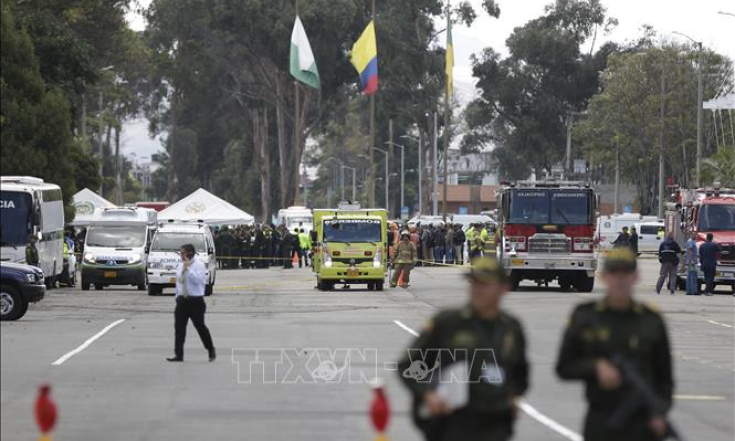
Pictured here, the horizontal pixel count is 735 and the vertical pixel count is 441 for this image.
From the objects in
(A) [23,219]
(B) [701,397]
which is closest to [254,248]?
(A) [23,219]

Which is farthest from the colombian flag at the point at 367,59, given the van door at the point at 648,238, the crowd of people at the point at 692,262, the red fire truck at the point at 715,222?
the crowd of people at the point at 692,262

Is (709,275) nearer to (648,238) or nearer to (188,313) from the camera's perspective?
(188,313)

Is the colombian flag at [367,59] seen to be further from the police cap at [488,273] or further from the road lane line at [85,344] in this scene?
the police cap at [488,273]

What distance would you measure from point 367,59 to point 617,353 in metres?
72.5

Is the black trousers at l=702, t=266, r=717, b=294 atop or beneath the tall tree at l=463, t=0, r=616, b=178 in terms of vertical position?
beneath

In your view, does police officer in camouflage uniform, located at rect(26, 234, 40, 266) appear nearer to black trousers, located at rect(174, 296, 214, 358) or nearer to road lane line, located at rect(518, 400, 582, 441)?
black trousers, located at rect(174, 296, 214, 358)

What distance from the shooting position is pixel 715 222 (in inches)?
1778

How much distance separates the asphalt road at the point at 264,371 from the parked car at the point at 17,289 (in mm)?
437

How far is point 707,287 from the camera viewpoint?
4316 centimetres

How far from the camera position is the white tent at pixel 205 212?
69.8 meters

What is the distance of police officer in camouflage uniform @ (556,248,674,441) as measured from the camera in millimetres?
8641

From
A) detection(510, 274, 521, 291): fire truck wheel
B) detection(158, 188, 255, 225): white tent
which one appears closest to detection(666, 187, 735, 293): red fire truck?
detection(510, 274, 521, 291): fire truck wheel

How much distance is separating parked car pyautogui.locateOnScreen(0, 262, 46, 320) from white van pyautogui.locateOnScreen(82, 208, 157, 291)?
612 inches

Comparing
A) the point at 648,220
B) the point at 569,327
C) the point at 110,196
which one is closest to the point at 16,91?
the point at 569,327
